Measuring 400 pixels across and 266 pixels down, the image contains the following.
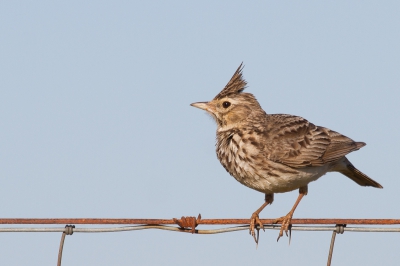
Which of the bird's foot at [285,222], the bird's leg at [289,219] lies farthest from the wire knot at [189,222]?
the bird's foot at [285,222]

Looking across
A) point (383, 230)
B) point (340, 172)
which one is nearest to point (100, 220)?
point (383, 230)

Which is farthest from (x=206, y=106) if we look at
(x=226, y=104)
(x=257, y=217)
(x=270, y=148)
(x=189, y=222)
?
(x=189, y=222)

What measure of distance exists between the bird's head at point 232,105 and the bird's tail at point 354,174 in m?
1.43

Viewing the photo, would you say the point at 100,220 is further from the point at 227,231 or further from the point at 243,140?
the point at 243,140

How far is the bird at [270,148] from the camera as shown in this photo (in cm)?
848

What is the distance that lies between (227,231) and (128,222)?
36.4 inches

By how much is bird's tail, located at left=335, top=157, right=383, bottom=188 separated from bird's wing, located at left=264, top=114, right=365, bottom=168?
31cm

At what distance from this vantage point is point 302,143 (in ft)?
29.7

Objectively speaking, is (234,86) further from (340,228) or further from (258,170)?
(340,228)

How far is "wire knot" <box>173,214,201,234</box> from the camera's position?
6285 millimetres

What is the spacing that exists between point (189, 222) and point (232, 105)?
359 cm

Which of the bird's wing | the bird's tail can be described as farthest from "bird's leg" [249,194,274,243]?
the bird's tail

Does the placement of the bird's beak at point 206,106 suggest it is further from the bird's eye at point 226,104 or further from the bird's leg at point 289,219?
the bird's leg at point 289,219

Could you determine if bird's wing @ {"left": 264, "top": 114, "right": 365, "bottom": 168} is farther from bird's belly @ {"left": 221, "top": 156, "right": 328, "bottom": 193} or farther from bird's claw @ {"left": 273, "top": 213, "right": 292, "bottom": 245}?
bird's claw @ {"left": 273, "top": 213, "right": 292, "bottom": 245}
